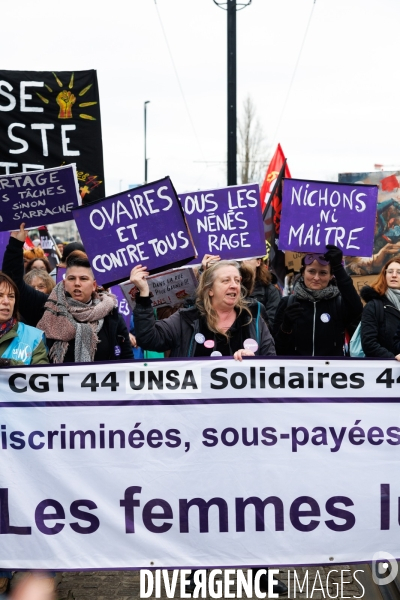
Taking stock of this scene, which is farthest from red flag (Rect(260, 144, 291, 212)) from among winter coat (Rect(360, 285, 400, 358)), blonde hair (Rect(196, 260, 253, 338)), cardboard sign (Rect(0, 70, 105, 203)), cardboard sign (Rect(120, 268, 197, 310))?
blonde hair (Rect(196, 260, 253, 338))

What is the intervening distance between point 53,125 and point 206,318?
7.23 feet

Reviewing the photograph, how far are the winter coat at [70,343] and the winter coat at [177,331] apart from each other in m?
0.40

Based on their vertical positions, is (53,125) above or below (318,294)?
above

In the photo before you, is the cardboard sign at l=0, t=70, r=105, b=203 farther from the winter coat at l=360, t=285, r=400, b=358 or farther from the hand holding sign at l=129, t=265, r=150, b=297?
the winter coat at l=360, t=285, r=400, b=358

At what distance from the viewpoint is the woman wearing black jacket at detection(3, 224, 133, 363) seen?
14.9 ft

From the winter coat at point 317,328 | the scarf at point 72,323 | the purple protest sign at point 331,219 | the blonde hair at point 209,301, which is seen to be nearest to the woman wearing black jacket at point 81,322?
the scarf at point 72,323

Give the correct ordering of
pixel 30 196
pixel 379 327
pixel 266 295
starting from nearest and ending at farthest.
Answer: pixel 379 327 → pixel 30 196 → pixel 266 295

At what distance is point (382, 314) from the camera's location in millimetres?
5223

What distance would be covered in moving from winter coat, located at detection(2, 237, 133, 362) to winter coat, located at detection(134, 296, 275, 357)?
405 mm

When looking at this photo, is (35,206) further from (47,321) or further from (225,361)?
(225,361)

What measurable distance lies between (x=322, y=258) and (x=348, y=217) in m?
0.33

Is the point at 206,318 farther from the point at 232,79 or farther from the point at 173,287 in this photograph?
the point at 232,79

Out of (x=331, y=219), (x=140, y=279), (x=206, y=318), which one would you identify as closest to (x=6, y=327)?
(x=140, y=279)

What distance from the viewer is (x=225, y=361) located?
3.88 m
